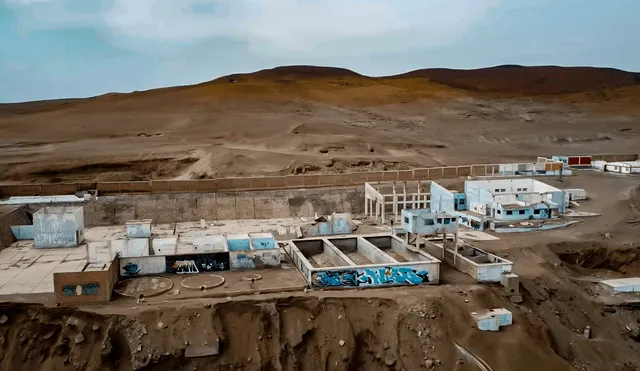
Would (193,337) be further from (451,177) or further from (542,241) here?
(451,177)

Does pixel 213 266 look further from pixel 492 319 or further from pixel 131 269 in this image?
pixel 492 319

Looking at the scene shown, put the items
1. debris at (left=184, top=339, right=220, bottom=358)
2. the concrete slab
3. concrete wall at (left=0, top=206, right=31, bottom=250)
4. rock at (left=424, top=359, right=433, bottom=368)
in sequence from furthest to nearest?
concrete wall at (left=0, top=206, right=31, bottom=250)
the concrete slab
rock at (left=424, top=359, right=433, bottom=368)
debris at (left=184, top=339, right=220, bottom=358)

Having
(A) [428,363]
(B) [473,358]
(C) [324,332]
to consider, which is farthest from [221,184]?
(B) [473,358]

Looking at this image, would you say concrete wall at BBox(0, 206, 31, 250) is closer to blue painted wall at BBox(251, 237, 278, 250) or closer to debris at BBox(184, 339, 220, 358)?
blue painted wall at BBox(251, 237, 278, 250)

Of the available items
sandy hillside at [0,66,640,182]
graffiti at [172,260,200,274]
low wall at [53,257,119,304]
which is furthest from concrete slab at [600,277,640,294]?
sandy hillside at [0,66,640,182]

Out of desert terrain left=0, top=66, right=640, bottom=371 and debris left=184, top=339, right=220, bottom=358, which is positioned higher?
desert terrain left=0, top=66, right=640, bottom=371
